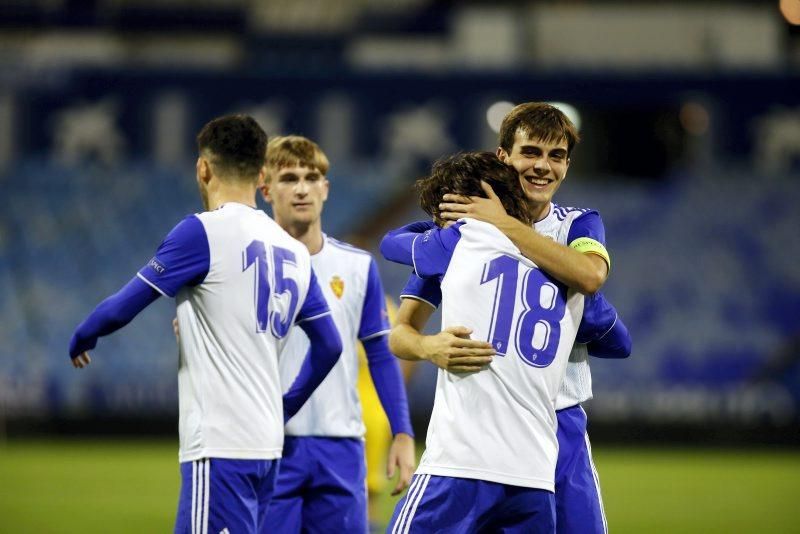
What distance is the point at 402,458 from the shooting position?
498 cm

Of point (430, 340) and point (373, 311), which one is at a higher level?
point (373, 311)

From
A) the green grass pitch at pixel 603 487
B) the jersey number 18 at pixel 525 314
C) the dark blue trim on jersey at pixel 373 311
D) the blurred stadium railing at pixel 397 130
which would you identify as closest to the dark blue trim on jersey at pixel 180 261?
the jersey number 18 at pixel 525 314

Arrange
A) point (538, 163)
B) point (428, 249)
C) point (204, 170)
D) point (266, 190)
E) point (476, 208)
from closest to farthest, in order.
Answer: point (476, 208), point (428, 249), point (538, 163), point (204, 170), point (266, 190)

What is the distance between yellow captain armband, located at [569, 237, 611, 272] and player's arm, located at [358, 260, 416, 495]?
Answer: 163 centimetres

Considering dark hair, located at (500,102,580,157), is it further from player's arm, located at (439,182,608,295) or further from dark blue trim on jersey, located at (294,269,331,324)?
dark blue trim on jersey, located at (294,269,331,324)

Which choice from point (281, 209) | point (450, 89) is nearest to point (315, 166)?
point (281, 209)

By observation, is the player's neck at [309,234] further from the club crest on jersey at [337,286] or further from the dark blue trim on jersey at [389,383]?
the dark blue trim on jersey at [389,383]

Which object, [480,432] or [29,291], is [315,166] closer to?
[480,432]

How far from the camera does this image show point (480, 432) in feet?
11.1

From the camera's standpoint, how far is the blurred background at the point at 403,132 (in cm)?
2052

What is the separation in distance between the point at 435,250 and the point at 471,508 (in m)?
0.82

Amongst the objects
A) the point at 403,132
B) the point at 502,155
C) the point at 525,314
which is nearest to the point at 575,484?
the point at 525,314

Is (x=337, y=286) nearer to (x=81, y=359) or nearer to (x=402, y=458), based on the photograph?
(x=402, y=458)

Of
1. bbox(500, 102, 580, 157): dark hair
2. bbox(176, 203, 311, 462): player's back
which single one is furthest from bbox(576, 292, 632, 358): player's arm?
bbox(176, 203, 311, 462): player's back
